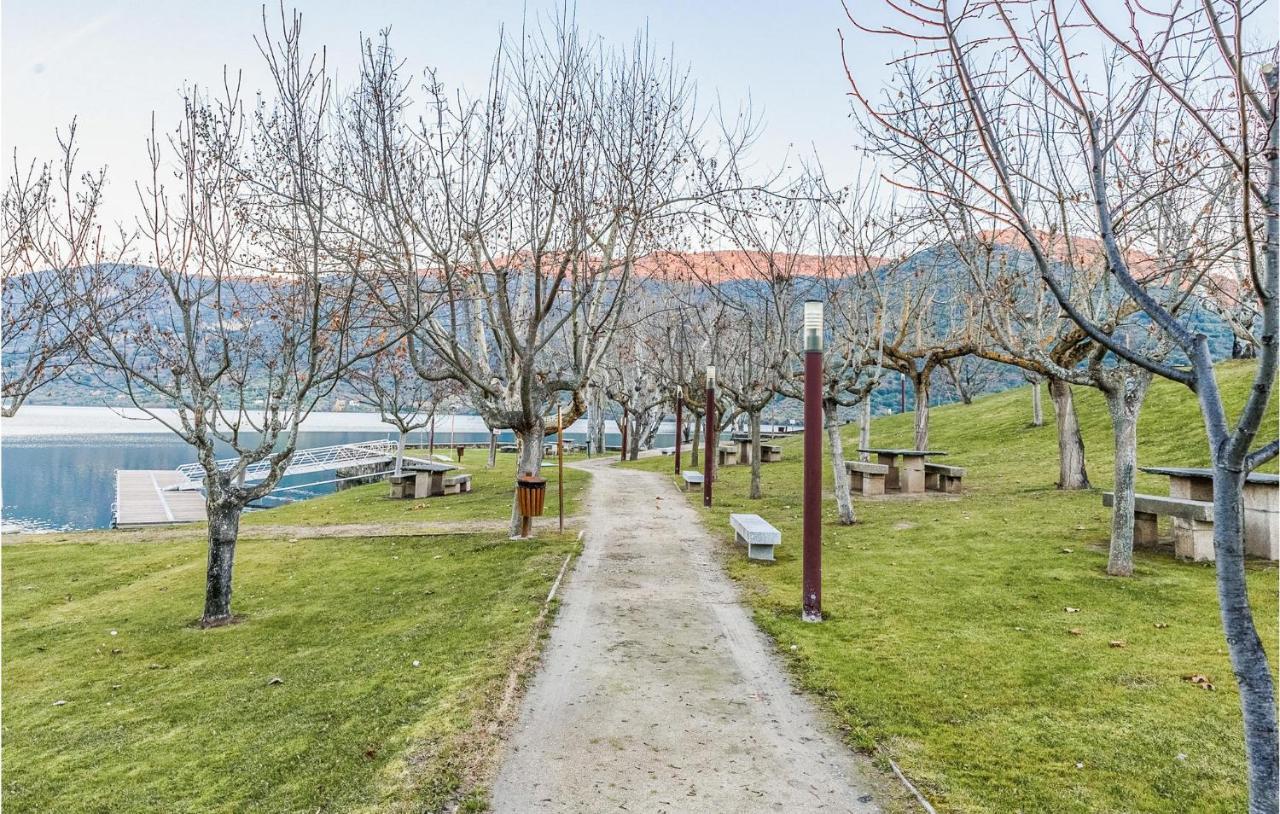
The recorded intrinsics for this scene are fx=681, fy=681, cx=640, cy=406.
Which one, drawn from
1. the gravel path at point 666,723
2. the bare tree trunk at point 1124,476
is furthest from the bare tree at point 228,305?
the bare tree trunk at point 1124,476

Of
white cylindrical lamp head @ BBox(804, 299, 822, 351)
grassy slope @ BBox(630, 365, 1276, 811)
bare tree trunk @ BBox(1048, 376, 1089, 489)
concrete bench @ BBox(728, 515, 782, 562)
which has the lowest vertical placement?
grassy slope @ BBox(630, 365, 1276, 811)

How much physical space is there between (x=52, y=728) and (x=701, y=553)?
8734 millimetres

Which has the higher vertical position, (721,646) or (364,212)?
(364,212)

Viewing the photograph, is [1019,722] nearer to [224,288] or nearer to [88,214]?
[224,288]

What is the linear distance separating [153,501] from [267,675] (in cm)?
2761

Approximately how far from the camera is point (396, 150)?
35.8 ft

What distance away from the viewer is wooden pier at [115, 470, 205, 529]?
987 inches

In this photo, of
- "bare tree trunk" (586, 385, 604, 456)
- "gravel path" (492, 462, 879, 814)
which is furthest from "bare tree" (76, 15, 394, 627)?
"bare tree trunk" (586, 385, 604, 456)

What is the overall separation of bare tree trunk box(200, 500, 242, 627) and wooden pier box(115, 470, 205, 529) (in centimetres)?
1545

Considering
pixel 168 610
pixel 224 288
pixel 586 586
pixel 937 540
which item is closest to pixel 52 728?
pixel 168 610

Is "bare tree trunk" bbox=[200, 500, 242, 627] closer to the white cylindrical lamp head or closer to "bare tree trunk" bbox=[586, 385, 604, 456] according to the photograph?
the white cylindrical lamp head

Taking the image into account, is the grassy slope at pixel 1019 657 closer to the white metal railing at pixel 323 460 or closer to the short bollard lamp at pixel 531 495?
the short bollard lamp at pixel 531 495

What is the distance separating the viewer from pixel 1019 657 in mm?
6625

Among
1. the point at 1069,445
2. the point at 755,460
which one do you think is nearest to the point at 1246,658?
the point at 1069,445
